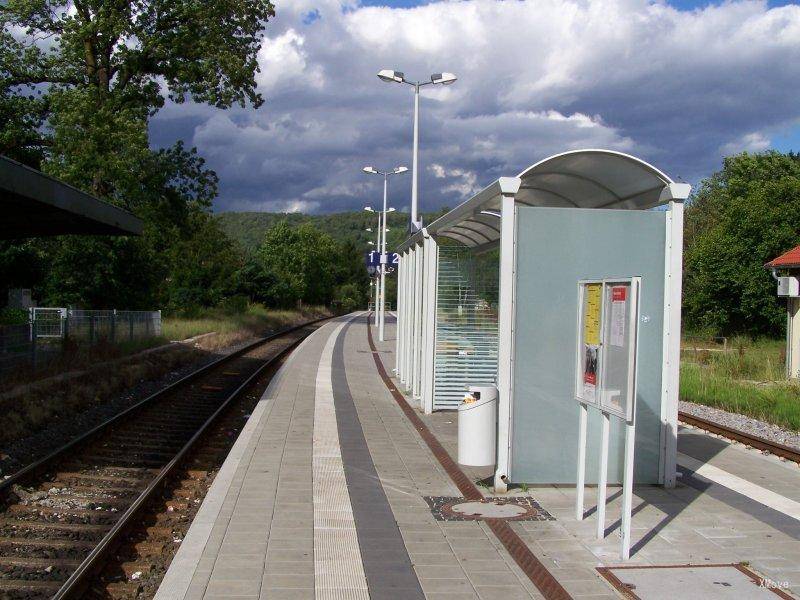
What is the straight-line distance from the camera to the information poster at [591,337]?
21.3 ft

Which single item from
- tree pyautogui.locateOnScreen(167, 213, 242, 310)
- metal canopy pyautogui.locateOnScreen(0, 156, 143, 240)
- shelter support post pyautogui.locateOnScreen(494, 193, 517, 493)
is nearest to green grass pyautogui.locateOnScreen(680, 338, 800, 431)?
shelter support post pyautogui.locateOnScreen(494, 193, 517, 493)

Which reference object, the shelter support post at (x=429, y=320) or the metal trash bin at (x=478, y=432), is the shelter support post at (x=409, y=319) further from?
the metal trash bin at (x=478, y=432)

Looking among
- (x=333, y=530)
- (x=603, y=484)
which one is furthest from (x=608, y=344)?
(x=333, y=530)

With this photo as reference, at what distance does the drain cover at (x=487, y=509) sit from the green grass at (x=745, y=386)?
7.18 meters

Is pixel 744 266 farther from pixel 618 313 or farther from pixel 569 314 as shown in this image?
pixel 618 313

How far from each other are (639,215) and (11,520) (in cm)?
645

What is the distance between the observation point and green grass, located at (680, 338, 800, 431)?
45.8 ft

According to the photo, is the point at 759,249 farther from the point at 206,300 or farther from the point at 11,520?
the point at 11,520

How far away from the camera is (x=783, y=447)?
10.5 m

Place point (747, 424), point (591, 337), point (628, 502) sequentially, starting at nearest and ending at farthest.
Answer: point (628, 502)
point (591, 337)
point (747, 424)

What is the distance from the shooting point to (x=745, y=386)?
1719cm

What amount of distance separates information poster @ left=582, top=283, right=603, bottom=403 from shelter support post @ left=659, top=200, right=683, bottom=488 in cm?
171

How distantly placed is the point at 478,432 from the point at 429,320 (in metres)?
5.23

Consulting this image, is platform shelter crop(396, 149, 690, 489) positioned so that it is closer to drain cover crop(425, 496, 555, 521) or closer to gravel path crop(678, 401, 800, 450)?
drain cover crop(425, 496, 555, 521)
